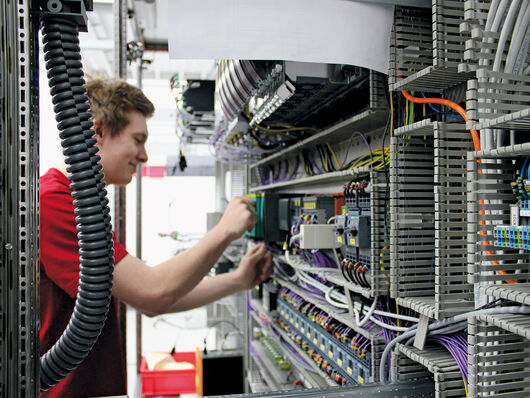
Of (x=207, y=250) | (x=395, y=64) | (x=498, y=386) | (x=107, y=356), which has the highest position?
(x=395, y=64)

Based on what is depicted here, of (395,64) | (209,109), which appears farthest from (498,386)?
(209,109)

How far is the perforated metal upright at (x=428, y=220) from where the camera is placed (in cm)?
95

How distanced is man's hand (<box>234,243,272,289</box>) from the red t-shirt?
36.9 inches

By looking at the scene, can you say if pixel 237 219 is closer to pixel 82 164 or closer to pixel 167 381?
pixel 82 164

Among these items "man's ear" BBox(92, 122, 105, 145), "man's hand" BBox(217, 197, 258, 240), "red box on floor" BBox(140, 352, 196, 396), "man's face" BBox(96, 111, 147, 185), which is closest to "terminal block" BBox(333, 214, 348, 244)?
"man's hand" BBox(217, 197, 258, 240)

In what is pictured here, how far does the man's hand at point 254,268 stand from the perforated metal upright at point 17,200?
5.37 feet

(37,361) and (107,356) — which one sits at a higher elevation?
(37,361)

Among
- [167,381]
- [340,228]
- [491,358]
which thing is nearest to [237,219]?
[340,228]

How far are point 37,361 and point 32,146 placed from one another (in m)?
0.36

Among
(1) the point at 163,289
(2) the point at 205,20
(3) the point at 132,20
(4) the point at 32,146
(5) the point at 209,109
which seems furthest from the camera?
(5) the point at 209,109

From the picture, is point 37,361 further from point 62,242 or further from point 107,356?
point 107,356

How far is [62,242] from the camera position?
4.33 ft

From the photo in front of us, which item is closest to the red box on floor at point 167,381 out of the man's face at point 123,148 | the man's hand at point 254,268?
the man's hand at point 254,268

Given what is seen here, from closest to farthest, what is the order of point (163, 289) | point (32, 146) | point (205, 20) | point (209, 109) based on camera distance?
point (32, 146), point (205, 20), point (163, 289), point (209, 109)
